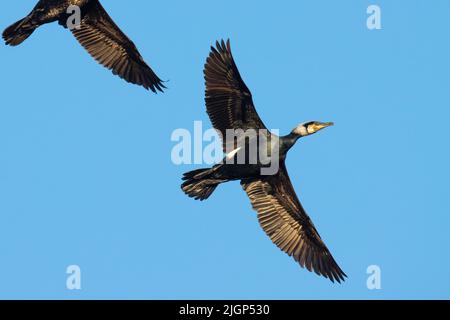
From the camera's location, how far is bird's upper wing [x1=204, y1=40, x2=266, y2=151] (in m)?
20.5

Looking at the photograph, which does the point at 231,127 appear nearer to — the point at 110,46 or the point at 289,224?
the point at 289,224

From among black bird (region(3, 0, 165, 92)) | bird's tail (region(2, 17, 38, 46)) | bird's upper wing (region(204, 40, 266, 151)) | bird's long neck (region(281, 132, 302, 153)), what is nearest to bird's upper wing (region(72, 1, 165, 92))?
black bird (region(3, 0, 165, 92))

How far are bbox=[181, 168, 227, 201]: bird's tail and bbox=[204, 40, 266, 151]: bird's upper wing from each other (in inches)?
32.7

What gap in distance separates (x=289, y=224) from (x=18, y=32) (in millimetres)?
5688

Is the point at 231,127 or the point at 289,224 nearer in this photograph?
the point at 231,127

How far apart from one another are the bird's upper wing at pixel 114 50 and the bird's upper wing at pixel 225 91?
2895 millimetres

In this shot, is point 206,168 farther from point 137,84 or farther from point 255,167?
point 137,84

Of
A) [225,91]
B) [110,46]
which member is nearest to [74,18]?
[110,46]

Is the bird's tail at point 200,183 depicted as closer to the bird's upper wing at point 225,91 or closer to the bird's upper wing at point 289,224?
the bird's upper wing at point 225,91

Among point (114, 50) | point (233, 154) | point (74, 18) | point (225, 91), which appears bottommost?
point (233, 154)

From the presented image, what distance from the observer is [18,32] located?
72.1 feet

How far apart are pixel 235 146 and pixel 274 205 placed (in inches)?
59.0

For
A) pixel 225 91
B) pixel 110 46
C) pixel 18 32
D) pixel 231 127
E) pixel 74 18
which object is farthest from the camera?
pixel 110 46
